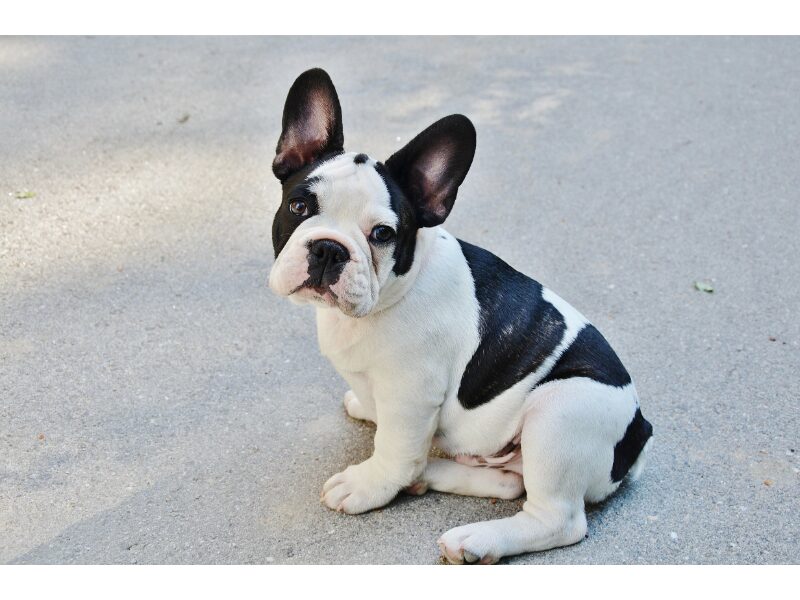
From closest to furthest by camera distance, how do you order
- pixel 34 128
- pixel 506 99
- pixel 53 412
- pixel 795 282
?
1. pixel 53 412
2. pixel 795 282
3. pixel 34 128
4. pixel 506 99

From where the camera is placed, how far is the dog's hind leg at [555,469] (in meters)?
3.46

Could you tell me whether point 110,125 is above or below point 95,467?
above

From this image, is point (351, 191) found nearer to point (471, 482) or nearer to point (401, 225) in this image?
point (401, 225)

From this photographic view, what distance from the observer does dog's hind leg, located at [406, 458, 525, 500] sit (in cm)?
385

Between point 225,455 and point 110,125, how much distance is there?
363 centimetres

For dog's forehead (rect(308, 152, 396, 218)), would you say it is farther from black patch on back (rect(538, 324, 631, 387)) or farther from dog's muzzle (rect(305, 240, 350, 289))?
black patch on back (rect(538, 324, 631, 387))

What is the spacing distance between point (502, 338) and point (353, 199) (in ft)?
2.65

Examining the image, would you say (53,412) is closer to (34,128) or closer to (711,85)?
(34,128)

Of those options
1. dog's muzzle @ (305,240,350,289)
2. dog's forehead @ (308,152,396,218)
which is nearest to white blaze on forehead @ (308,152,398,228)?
dog's forehead @ (308,152,396,218)

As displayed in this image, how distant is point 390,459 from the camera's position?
3668 millimetres

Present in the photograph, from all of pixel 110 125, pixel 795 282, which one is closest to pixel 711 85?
pixel 795 282

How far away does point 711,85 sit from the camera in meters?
8.02

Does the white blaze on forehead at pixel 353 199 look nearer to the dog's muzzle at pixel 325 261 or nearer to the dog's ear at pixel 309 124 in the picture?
the dog's muzzle at pixel 325 261

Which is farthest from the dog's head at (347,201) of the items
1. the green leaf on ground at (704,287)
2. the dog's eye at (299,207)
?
the green leaf on ground at (704,287)
